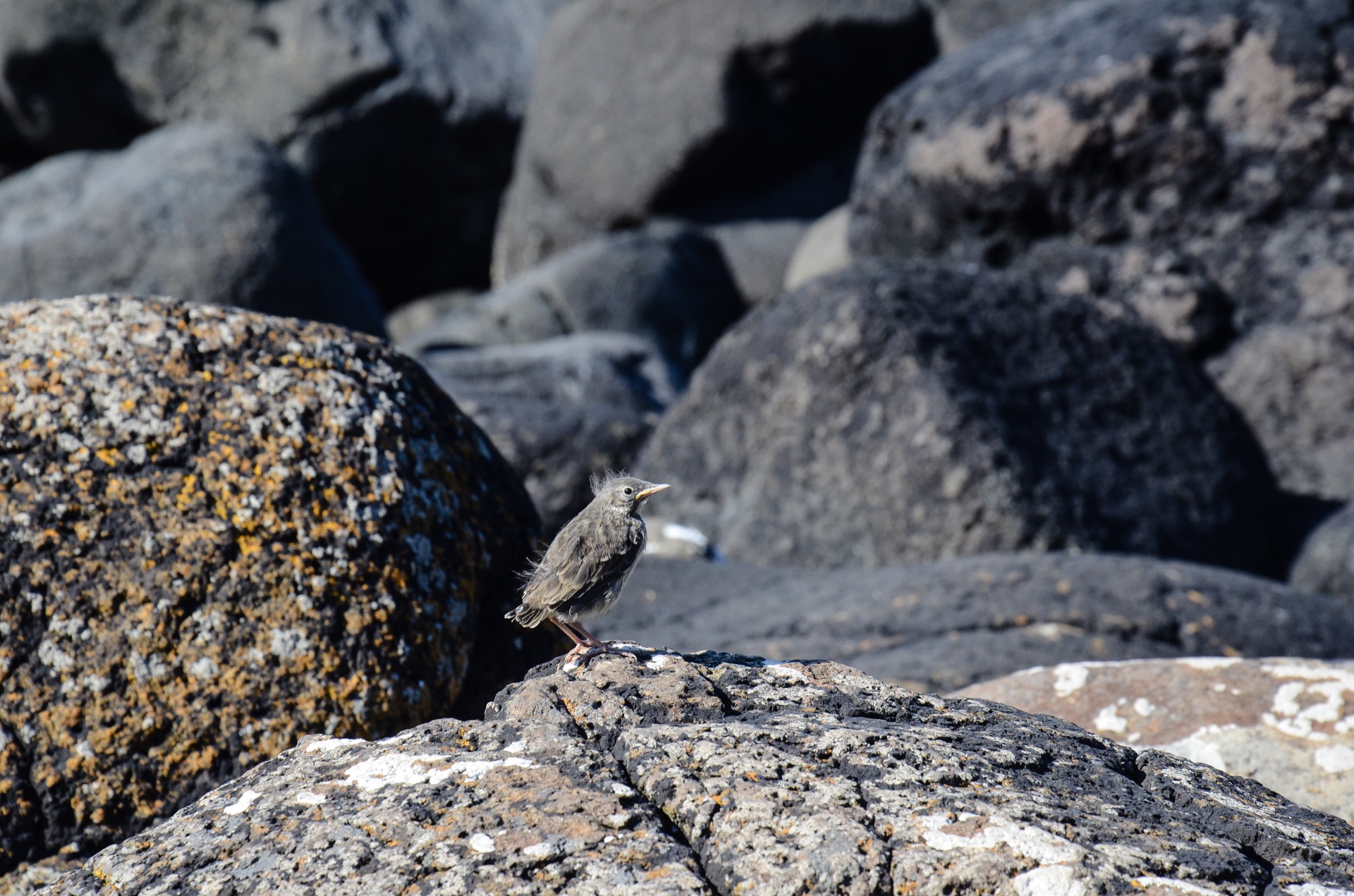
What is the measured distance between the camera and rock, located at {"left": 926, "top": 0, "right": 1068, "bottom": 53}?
→ 55.3 ft

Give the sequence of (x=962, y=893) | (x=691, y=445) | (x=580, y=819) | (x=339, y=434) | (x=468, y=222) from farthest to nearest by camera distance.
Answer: (x=468, y=222) → (x=691, y=445) → (x=339, y=434) → (x=580, y=819) → (x=962, y=893)

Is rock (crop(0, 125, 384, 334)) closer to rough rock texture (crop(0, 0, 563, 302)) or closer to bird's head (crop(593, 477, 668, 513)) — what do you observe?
rough rock texture (crop(0, 0, 563, 302))

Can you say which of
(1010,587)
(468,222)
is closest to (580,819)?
(1010,587)

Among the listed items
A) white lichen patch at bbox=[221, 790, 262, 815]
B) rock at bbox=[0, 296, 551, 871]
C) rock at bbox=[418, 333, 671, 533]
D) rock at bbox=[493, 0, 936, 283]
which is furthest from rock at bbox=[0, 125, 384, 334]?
white lichen patch at bbox=[221, 790, 262, 815]

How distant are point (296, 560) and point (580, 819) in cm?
171

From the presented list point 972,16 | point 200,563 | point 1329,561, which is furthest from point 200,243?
point 972,16

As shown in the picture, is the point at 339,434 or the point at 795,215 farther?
the point at 795,215

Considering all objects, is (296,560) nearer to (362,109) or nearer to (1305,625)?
(1305,625)

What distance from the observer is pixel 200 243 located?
424 inches

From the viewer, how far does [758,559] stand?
875 centimetres

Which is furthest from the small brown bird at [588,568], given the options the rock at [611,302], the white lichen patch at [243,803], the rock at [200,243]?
the rock at [611,302]

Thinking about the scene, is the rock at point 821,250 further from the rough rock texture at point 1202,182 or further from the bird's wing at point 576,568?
the bird's wing at point 576,568

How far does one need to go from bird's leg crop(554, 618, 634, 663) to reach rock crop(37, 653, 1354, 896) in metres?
0.30

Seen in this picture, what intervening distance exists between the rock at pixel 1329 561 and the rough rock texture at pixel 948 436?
0.30m
